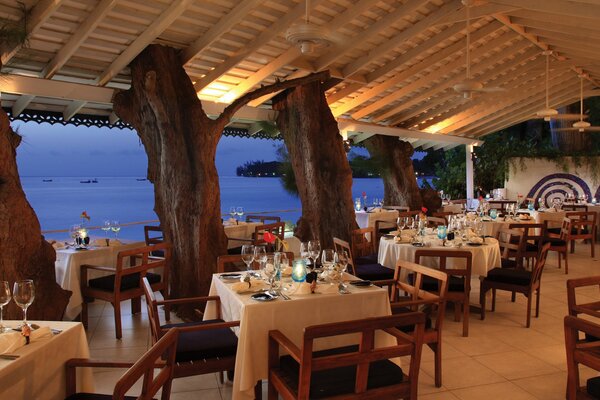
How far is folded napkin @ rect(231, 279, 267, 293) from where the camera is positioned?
3.48m

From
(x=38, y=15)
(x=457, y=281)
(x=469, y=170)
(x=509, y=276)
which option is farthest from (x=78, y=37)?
(x=469, y=170)

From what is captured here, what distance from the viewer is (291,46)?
6992 mm

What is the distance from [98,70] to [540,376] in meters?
5.83

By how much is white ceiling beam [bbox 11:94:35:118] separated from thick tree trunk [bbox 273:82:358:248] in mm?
3832

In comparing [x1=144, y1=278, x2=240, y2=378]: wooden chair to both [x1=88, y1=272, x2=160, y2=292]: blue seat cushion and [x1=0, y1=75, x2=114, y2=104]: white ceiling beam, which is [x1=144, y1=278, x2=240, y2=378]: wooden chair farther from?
[x1=0, y1=75, x2=114, y2=104]: white ceiling beam

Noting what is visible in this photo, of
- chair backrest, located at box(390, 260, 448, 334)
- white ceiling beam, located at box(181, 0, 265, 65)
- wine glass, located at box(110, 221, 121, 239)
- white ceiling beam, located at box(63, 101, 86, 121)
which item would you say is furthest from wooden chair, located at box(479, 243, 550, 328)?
white ceiling beam, located at box(63, 101, 86, 121)

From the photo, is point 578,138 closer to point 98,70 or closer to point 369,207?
point 369,207

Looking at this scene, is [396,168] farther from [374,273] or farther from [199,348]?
[199,348]

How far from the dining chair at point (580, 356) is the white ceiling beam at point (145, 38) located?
432 cm

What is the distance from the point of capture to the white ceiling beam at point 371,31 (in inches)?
254

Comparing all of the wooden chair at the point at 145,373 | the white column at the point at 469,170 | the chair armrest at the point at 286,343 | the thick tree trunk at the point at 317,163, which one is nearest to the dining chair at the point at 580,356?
the chair armrest at the point at 286,343

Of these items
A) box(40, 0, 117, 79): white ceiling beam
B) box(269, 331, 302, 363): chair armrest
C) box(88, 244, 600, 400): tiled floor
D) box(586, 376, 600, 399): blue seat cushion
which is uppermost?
box(40, 0, 117, 79): white ceiling beam

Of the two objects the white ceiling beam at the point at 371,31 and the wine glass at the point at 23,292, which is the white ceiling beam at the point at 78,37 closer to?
the wine glass at the point at 23,292

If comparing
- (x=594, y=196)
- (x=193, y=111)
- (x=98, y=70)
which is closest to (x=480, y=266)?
(x=193, y=111)
